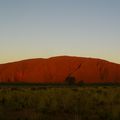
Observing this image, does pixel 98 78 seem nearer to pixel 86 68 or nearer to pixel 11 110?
pixel 86 68

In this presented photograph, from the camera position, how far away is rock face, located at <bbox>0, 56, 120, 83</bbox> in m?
102

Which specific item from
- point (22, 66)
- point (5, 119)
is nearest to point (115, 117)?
point (5, 119)

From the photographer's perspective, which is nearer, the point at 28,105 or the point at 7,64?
the point at 28,105

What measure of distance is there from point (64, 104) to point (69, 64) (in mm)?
87848

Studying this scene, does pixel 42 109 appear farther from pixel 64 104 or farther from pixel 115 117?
pixel 115 117

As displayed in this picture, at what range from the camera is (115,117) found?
14.2m

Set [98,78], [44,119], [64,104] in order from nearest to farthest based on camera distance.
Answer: [44,119], [64,104], [98,78]

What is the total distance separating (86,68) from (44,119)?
297ft

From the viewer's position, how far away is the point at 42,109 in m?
17.0

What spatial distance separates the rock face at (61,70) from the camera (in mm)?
102125

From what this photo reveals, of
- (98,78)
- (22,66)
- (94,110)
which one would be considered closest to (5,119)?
(94,110)

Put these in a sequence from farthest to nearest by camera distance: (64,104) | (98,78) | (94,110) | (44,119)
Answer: (98,78)
(64,104)
(94,110)
(44,119)

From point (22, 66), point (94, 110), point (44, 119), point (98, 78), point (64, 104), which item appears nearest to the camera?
point (44, 119)

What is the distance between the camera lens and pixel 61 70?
105 meters
